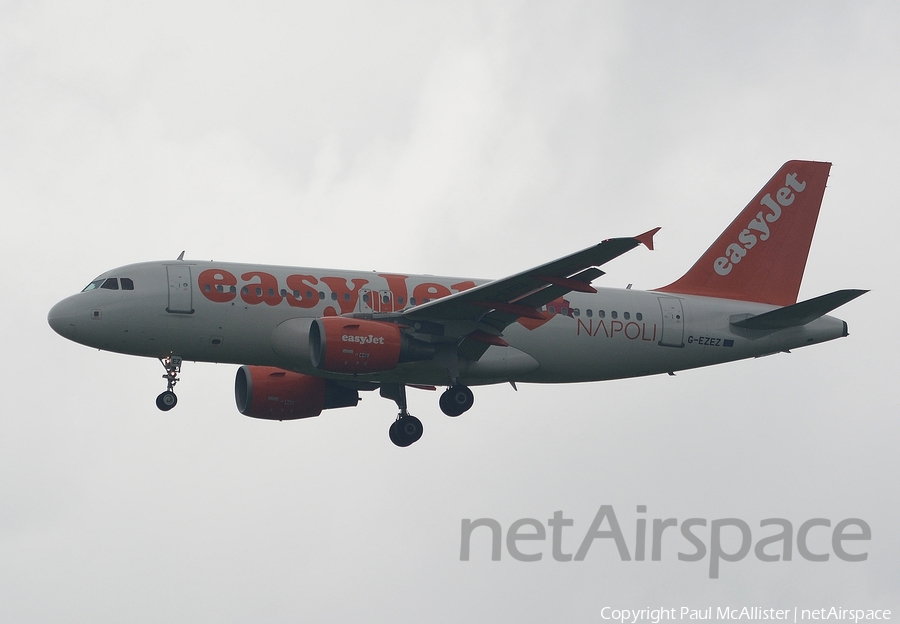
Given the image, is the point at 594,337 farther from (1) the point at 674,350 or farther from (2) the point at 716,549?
(2) the point at 716,549

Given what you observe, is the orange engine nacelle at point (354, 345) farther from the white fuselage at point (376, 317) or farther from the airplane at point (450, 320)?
the white fuselage at point (376, 317)

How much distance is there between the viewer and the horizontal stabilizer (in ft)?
137

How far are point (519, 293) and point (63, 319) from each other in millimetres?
12926

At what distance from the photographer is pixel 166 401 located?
131 ft

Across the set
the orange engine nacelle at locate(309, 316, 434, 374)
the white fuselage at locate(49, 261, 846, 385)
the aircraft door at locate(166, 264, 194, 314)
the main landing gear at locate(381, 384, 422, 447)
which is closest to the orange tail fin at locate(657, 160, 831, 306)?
the white fuselage at locate(49, 261, 846, 385)

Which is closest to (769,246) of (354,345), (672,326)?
(672,326)

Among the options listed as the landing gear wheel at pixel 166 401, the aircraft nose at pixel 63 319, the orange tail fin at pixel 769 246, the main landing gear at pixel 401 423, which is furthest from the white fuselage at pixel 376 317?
the main landing gear at pixel 401 423

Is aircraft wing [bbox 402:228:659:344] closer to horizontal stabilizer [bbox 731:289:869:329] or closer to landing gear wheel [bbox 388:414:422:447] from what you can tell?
landing gear wheel [bbox 388:414:422:447]

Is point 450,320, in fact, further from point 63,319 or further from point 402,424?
point 63,319

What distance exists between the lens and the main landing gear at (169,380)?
39.7 m

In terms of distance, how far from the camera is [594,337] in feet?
141

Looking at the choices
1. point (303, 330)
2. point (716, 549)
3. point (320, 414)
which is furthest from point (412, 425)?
point (716, 549)

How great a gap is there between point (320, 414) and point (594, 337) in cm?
938

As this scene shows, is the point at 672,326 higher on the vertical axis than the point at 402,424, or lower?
higher
